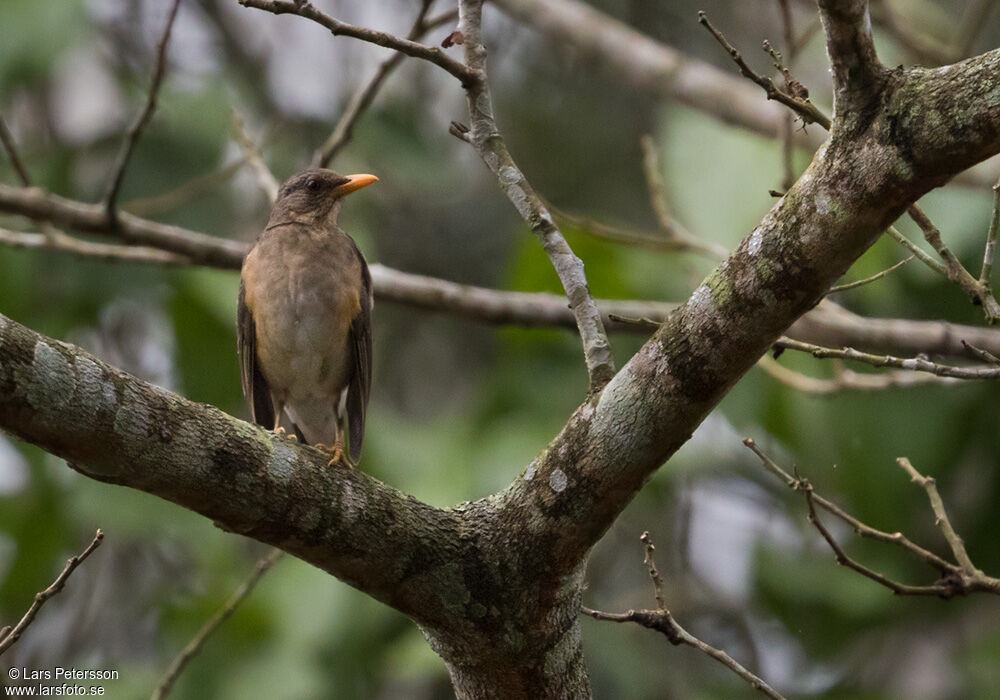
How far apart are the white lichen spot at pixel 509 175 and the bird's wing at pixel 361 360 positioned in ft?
5.47

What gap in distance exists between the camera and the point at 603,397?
2699 mm

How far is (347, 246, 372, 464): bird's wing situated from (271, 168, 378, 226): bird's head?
452 mm

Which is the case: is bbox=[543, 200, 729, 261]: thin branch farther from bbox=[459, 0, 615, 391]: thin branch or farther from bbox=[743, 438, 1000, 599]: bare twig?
bbox=[743, 438, 1000, 599]: bare twig

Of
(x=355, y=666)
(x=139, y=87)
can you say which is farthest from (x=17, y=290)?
(x=355, y=666)

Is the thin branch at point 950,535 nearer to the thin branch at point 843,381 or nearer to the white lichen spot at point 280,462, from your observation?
the thin branch at point 843,381

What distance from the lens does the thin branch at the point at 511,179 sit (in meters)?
3.02

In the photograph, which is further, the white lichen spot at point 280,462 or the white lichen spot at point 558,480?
the white lichen spot at point 558,480

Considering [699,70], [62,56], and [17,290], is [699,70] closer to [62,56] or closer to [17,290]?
[62,56]

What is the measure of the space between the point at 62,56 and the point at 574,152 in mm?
4114

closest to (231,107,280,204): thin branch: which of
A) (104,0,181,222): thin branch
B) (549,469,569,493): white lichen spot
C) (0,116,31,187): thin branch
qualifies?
(104,0,181,222): thin branch

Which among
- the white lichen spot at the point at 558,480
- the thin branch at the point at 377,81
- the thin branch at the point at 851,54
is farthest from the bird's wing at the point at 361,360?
the thin branch at the point at 851,54

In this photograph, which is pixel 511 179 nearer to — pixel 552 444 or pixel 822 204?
pixel 552 444

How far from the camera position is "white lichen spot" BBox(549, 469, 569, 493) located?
8.95 feet

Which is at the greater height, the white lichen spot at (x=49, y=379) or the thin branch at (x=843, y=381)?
the thin branch at (x=843, y=381)
